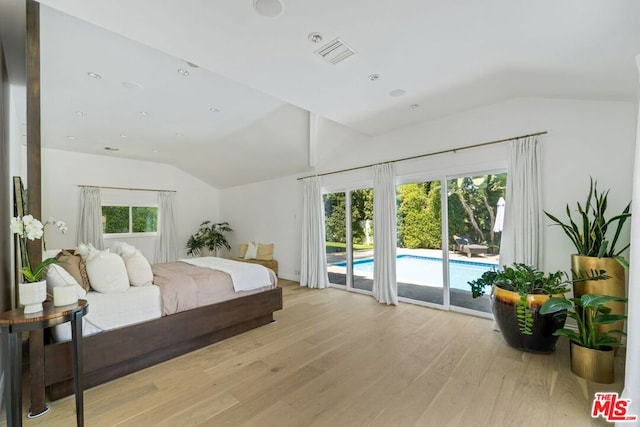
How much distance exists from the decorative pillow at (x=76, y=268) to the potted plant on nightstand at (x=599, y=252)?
4.54 m

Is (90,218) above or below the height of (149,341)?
above

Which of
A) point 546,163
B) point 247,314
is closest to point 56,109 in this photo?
point 247,314

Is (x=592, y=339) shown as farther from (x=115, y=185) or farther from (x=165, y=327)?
(x=115, y=185)

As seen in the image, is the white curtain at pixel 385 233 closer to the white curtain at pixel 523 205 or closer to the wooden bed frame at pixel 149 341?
the white curtain at pixel 523 205

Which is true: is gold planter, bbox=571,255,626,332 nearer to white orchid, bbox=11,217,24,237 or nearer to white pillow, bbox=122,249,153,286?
white pillow, bbox=122,249,153,286

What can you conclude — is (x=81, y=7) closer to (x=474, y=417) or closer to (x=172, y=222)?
(x=474, y=417)

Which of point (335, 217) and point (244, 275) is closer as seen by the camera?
point (244, 275)

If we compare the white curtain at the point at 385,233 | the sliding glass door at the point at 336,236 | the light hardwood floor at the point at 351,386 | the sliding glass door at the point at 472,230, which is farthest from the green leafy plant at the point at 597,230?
the sliding glass door at the point at 336,236

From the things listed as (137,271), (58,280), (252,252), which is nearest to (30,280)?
(58,280)

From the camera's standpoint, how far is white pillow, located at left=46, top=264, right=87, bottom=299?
2125mm

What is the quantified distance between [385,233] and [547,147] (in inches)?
90.0

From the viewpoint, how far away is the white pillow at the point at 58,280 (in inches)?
83.7

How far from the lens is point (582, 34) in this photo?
1897 millimetres

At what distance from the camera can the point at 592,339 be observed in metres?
2.17
